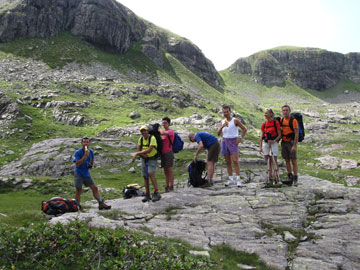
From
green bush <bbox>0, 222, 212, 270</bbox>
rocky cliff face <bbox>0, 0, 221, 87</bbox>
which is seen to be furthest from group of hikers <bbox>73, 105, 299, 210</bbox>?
rocky cliff face <bbox>0, 0, 221, 87</bbox>

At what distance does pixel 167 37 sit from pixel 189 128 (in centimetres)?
11950

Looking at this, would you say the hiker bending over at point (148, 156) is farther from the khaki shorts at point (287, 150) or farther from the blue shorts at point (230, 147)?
A: the khaki shorts at point (287, 150)

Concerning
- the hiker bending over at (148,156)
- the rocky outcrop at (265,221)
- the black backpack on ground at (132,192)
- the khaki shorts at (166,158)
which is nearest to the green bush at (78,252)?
the rocky outcrop at (265,221)

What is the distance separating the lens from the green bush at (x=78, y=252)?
5312mm

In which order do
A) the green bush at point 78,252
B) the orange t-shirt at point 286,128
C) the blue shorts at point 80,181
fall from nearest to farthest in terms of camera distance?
the green bush at point 78,252 → the blue shorts at point 80,181 → the orange t-shirt at point 286,128

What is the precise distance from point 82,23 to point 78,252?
378 feet

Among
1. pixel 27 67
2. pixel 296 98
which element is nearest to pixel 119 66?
pixel 27 67

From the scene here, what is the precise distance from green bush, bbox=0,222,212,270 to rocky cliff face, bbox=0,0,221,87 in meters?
105

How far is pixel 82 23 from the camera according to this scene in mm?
102188

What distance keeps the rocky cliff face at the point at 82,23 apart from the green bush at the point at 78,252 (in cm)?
10479

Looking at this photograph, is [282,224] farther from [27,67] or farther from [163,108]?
[27,67]

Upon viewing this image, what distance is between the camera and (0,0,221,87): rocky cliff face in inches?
3548

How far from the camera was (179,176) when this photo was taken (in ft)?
81.9

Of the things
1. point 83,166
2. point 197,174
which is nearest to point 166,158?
point 197,174
